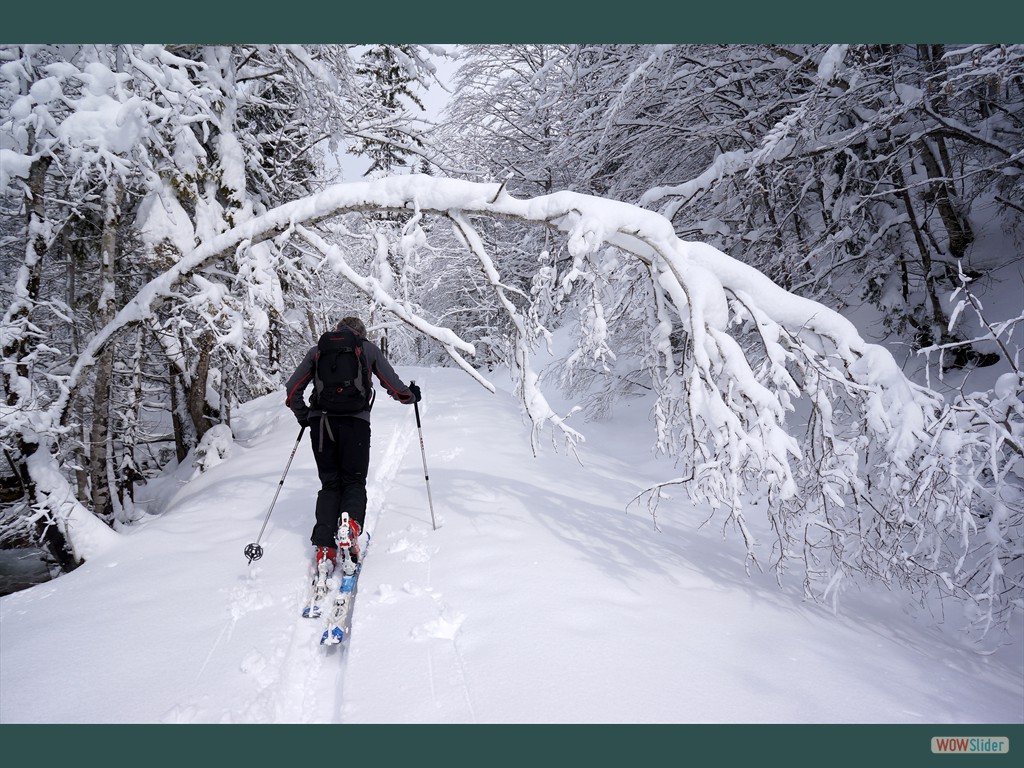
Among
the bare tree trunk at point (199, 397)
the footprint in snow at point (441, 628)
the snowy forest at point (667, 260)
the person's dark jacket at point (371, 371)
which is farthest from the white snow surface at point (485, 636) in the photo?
the bare tree trunk at point (199, 397)

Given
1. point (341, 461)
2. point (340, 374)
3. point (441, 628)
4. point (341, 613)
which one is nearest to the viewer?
point (441, 628)

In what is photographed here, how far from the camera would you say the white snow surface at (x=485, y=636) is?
246 cm

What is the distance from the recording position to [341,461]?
14.0 feet

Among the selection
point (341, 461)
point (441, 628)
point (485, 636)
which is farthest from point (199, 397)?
point (485, 636)

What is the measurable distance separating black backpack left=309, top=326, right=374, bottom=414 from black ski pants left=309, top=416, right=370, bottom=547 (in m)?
0.12

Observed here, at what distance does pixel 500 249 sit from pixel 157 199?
11.0 metres

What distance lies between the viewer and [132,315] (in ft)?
16.0

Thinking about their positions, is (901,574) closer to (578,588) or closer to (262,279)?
(578,588)

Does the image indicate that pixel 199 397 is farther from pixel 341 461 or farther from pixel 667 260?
pixel 667 260

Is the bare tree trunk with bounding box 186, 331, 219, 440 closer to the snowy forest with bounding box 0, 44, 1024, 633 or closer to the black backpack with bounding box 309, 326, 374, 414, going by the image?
the snowy forest with bounding box 0, 44, 1024, 633

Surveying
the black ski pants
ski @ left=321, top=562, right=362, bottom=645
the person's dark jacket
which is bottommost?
ski @ left=321, top=562, right=362, bottom=645

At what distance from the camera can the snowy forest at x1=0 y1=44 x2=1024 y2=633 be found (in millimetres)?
3299

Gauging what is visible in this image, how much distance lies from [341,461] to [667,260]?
2921 mm

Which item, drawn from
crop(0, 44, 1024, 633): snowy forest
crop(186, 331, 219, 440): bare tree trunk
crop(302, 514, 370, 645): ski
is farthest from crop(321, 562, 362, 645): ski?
crop(186, 331, 219, 440): bare tree trunk
